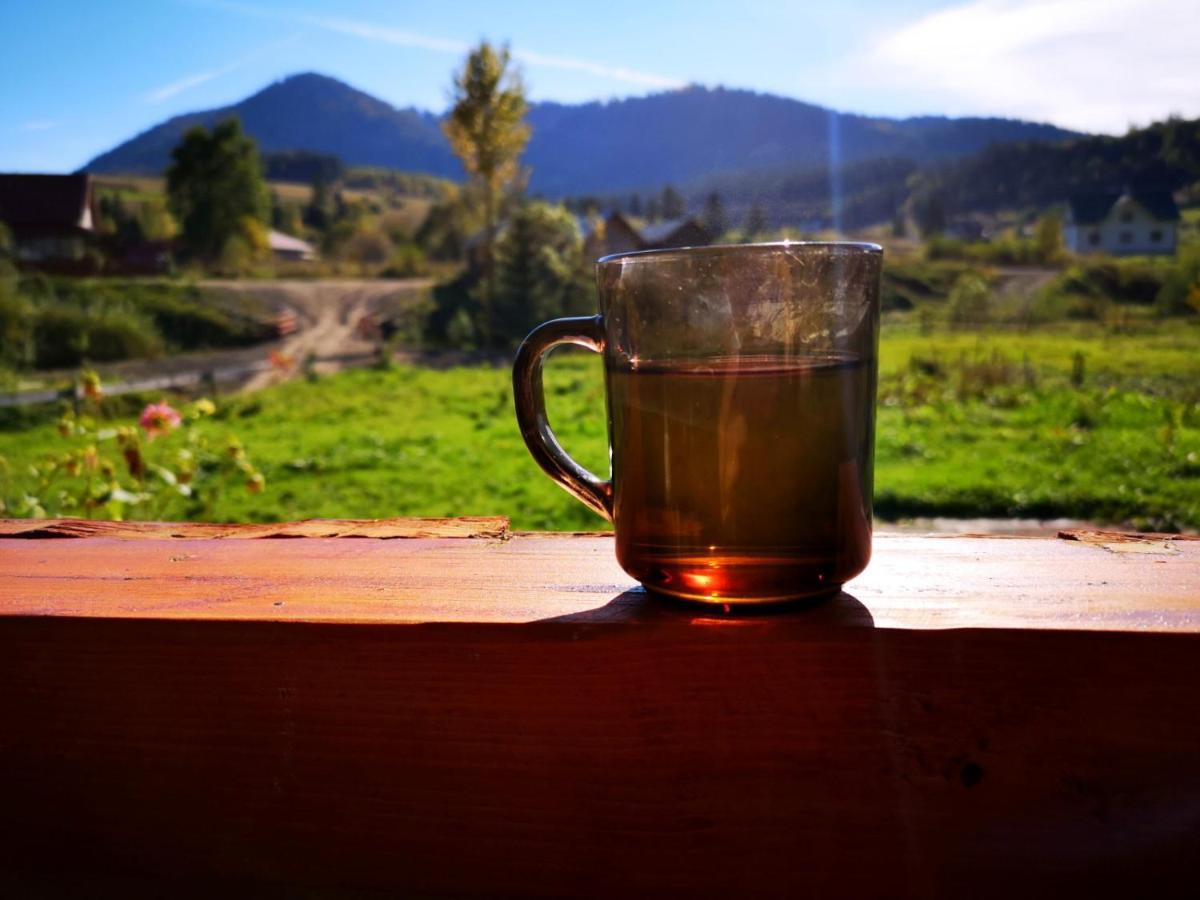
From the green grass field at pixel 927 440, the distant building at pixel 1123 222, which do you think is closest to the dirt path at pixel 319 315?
the green grass field at pixel 927 440

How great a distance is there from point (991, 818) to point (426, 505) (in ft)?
8.70

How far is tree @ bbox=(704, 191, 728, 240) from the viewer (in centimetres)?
210

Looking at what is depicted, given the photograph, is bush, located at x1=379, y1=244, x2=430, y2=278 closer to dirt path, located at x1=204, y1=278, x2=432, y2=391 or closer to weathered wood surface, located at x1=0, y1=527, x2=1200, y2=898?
dirt path, located at x1=204, y1=278, x2=432, y2=391

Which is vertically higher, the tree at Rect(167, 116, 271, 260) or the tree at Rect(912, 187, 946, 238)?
the tree at Rect(167, 116, 271, 260)

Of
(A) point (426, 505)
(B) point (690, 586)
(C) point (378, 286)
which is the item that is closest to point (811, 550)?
(B) point (690, 586)

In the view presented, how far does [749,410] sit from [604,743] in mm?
139

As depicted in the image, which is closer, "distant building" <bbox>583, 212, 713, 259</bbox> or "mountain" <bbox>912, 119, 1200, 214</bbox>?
"mountain" <bbox>912, 119, 1200, 214</bbox>

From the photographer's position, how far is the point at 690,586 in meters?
0.39

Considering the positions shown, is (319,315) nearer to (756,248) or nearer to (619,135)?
(619,135)

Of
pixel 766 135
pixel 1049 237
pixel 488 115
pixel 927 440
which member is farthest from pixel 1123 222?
pixel 488 115

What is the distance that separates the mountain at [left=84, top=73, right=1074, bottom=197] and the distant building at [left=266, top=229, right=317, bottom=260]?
1.36ft

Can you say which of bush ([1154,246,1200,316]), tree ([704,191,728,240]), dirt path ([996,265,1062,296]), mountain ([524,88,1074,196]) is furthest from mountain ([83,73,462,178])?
bush ([1154,246,1200,316])

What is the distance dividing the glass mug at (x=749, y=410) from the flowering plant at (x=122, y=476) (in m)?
1.69

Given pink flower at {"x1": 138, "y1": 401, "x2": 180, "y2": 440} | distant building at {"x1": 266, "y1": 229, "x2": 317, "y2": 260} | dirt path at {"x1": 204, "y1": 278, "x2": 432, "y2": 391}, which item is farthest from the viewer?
distant building at {"x1": 266, "y1": 229, "x2": 317, "y2": 260}
